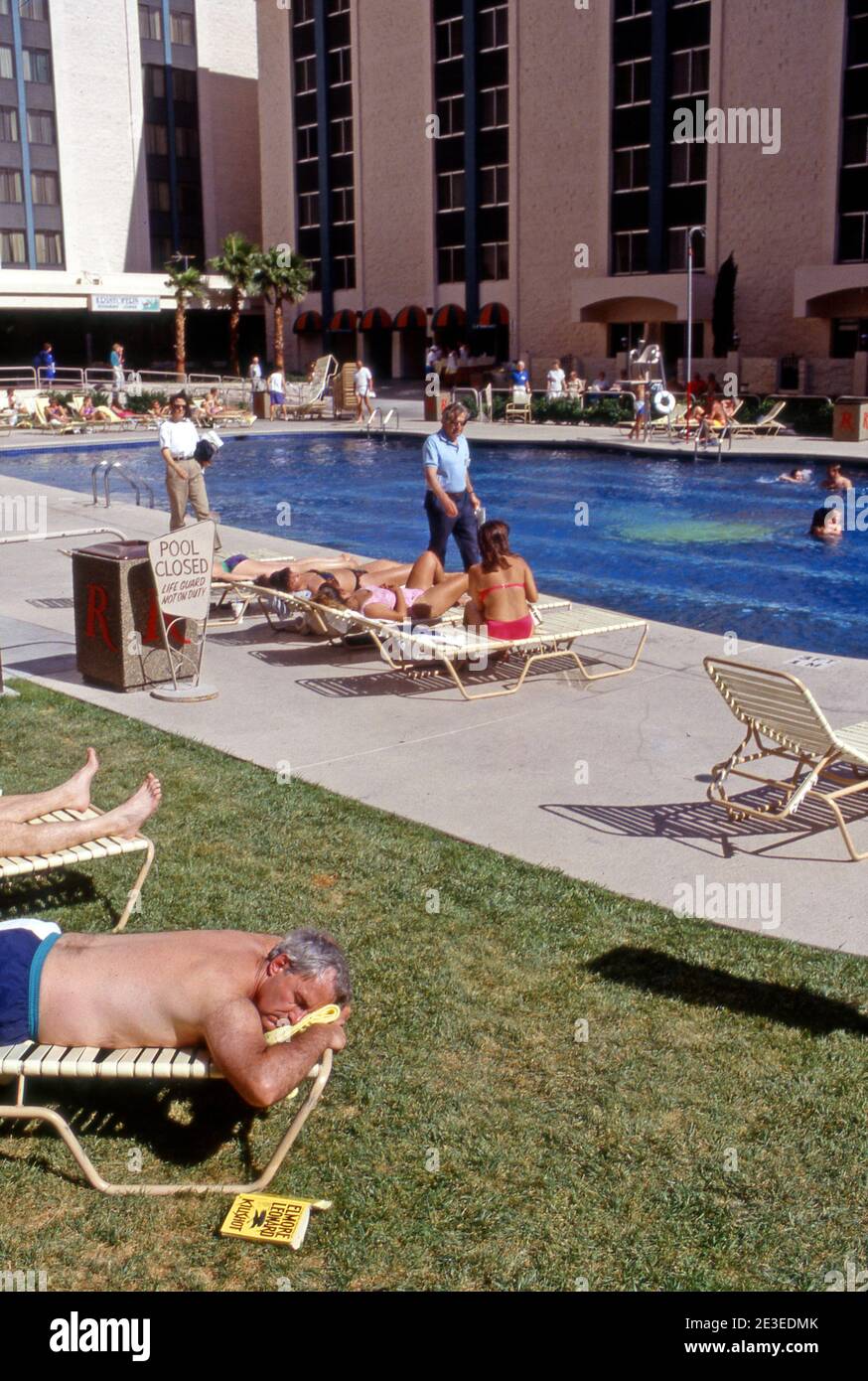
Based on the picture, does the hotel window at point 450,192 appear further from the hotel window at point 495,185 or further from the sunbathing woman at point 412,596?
the sunbathing woman at point 412,596

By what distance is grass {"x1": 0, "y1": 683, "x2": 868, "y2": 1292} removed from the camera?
3.44 meters

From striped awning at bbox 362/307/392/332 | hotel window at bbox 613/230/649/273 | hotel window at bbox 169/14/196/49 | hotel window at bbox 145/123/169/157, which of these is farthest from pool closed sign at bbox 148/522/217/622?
hotel window at bbox 169/14/196/49

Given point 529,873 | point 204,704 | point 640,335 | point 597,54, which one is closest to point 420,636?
point 204,704

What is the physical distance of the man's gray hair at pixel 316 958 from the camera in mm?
3613

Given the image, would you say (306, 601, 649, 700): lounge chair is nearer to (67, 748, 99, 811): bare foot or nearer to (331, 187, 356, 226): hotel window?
(67, 748, 99, 811): bare foot

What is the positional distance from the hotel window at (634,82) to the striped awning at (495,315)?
8047 millimetres

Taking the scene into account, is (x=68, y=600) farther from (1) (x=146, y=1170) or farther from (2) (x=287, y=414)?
(2) (x=287, y=414)

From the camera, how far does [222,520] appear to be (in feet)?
68.0

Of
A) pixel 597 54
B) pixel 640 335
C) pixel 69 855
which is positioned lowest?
pixel 69 855

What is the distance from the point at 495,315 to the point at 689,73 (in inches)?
421

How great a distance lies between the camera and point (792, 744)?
609 centimetres

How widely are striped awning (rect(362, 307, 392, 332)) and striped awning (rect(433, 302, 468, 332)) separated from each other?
9.28 feet
